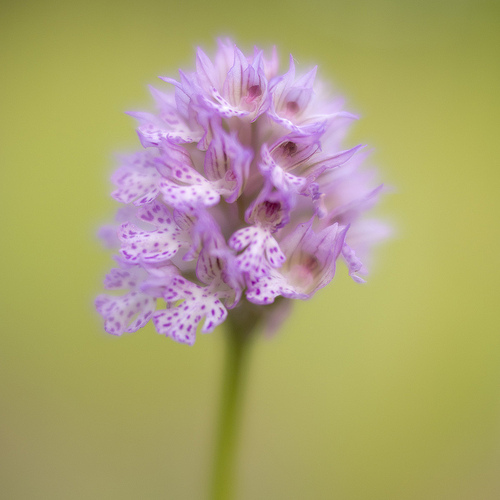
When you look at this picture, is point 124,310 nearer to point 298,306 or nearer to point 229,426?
point 229,426

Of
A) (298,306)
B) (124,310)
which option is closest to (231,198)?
(124,310)

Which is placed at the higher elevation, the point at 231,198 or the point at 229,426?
the point at 231,198

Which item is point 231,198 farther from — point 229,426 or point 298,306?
point 298,306

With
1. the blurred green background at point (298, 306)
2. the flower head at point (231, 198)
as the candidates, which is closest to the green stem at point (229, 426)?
the flower head at point (231, 198)

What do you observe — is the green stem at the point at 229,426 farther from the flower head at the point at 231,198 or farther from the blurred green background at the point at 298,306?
the blurred green background at the point at 298,306

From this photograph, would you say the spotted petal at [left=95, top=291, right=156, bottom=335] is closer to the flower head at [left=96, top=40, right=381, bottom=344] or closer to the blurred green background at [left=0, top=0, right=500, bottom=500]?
the flower head at [left=96, top=40, right=381, bottom=344]

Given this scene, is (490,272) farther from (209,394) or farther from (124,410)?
A: (124,410)

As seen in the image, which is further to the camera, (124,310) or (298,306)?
(298,306)
